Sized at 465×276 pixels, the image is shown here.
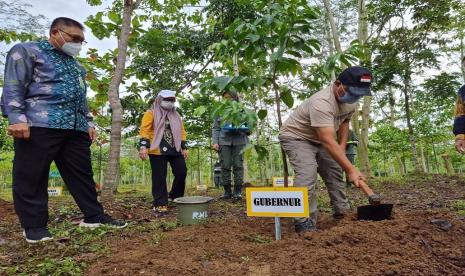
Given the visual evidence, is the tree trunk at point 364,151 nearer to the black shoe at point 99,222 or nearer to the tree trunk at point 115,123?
the tree trunk at point 115,123

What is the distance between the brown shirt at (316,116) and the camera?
2564 mm

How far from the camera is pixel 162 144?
13.1ft

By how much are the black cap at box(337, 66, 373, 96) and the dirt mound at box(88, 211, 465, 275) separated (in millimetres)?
902

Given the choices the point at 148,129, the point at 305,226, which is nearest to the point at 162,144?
the point at 148,129

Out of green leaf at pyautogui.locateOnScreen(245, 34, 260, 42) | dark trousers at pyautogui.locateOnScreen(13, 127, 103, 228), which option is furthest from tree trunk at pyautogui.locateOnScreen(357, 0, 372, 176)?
dark trousers at pyautogui.locateOnScreen(13, 127, 103, 228)

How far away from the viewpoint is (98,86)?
21.5 feet

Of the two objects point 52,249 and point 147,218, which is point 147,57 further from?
point 52,249

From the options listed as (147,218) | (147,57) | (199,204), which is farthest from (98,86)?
(199,204)

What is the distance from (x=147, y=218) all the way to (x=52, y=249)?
45.9 inches

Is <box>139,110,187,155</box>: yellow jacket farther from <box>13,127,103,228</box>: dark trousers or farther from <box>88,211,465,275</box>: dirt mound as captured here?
<box>88,211,465,275</box>: dirt mound

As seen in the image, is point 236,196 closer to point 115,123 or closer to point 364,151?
point 115,123

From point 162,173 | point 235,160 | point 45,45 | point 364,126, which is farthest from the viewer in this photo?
point 364,126

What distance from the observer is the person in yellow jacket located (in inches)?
155

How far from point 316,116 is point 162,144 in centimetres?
197
